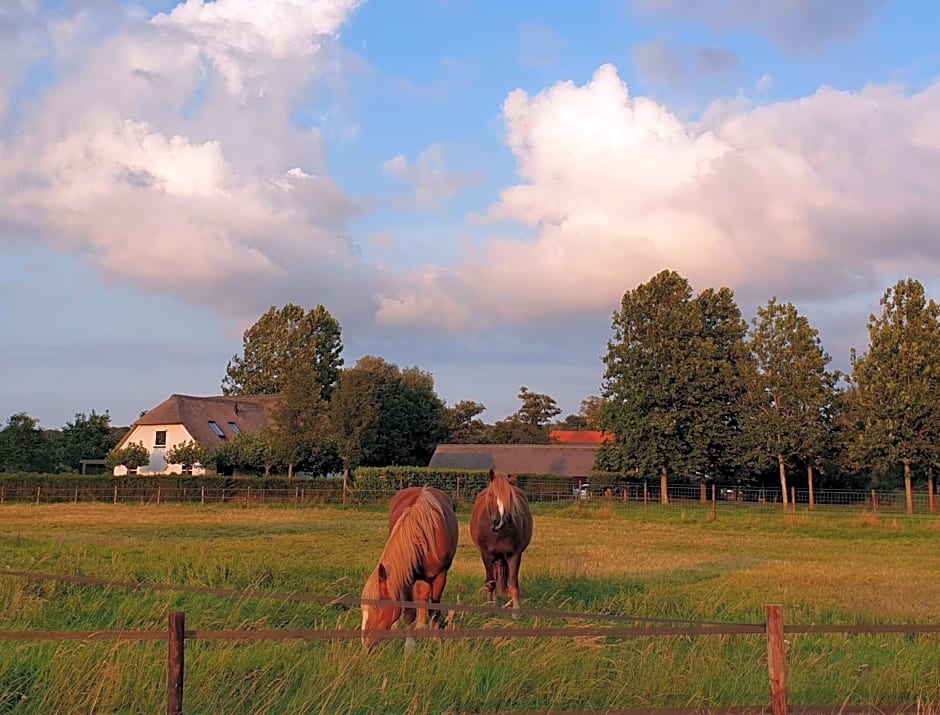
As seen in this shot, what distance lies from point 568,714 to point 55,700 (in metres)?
3.24

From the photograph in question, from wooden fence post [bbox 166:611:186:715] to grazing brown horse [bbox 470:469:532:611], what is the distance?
7883 millimetres

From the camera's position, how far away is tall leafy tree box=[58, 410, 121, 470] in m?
65.1

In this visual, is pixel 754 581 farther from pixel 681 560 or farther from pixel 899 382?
pixel 899 382

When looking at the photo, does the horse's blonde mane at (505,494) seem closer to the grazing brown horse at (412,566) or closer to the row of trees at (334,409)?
the grazing brown horse at (412,566)

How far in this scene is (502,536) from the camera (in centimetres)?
1276

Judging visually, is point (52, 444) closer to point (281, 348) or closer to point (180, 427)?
point (180, 427)

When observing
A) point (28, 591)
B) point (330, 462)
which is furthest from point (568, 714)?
point (330, 462)

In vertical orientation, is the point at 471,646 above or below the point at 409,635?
below

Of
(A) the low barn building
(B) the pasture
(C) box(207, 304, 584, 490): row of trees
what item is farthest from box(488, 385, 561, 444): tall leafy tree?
(B) the pasture

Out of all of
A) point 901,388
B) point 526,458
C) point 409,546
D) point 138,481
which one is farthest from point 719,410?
point 409,546

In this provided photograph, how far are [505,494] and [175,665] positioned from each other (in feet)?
27.5

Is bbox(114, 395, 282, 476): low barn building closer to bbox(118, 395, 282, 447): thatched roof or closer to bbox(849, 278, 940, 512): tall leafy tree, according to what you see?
bbox(118, 395, 282, 447): thatched roof

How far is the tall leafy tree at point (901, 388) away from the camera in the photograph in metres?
46.0

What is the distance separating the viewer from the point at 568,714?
521 cm
